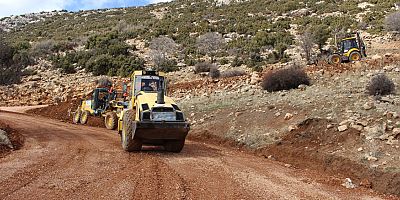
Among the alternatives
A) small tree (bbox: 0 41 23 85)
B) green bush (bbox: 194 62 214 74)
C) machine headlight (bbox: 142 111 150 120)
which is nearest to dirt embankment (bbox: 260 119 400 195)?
machine headlight (bbox: 142 111 150 120)

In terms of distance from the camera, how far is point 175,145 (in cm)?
1199

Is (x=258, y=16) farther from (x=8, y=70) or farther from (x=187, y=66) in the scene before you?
(x=8, y=70)

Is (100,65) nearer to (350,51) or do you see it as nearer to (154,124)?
(350,51)

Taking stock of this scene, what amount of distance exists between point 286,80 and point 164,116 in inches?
355

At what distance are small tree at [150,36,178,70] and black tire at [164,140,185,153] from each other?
23.3 meters

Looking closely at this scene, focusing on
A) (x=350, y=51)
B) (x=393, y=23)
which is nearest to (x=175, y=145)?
(x=350, y=51)

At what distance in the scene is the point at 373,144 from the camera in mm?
10758

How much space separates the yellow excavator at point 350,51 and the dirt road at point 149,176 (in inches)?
693

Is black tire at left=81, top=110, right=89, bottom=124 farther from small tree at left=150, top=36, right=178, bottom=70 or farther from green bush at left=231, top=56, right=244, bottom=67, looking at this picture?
green bush at left=231, top=56, right=244, bottom=67

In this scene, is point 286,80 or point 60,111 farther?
point 60,111

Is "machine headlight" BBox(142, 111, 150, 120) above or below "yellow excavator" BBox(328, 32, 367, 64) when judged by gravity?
below

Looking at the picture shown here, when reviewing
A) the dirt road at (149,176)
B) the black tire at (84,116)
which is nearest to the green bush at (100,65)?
the black tire at (84,116)

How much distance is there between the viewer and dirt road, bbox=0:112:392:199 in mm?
7191

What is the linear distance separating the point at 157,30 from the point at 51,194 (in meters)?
41.7
